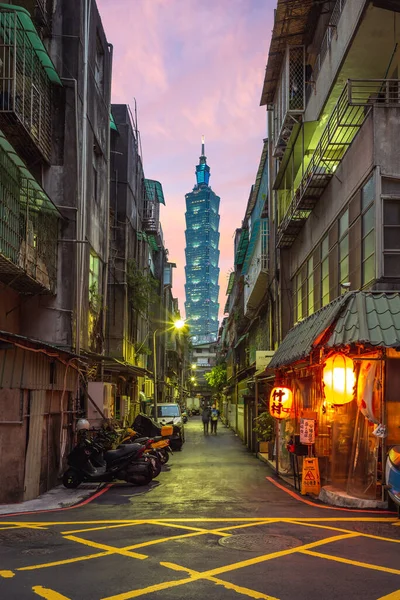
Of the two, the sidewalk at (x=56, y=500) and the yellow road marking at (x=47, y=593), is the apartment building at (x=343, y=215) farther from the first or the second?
→ the yellow road marking at (x=47, y=593)

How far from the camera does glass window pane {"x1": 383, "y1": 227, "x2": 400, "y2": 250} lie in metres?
13.0

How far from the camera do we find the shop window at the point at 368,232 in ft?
43.6

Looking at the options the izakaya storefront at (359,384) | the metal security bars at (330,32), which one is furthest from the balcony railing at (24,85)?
the izakaya storefront at (359,384)

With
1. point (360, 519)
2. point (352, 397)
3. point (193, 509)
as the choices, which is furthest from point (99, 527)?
point (352, 397)

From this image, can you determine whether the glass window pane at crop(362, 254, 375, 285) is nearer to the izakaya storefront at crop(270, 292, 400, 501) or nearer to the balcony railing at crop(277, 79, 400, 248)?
the izakaya storefront at crop(270, 292, 400, 501)

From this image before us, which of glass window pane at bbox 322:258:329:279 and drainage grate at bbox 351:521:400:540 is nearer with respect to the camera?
drainage grate at bbox 351:521:400:540

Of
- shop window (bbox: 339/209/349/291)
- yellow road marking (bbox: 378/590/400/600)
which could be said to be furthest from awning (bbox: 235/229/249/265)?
yellow road marking (bbox: 378/590/400/600)

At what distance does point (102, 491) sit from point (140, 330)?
24.5 meters

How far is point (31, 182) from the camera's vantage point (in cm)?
1596

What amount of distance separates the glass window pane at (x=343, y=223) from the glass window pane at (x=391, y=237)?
2461 mm

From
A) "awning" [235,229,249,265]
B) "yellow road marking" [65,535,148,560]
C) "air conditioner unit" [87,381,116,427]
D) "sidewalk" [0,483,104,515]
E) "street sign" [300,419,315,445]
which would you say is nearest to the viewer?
"yellow road marking" [65,535,148,560]

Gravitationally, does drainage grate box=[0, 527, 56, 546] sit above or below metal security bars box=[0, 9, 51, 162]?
below

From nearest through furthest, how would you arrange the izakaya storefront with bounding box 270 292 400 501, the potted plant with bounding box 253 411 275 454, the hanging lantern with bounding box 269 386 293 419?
1. the izakaya storefront with bounding box 270 292 400 501
2. the hanging lantern with bounding box 269 386 293 419
3. the potted plant with bounding box 253 411 275 454

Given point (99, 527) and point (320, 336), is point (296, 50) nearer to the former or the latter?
point (320, 336)
